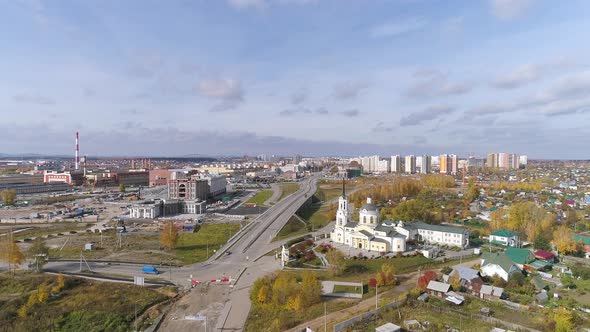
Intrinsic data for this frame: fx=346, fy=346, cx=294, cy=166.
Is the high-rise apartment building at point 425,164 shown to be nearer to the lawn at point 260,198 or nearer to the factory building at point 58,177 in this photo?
the lawn at point 260,198

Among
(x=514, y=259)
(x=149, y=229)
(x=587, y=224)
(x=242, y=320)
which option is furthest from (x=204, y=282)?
(x=587, y=224)

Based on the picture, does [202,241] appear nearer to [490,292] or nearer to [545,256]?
[490,292]

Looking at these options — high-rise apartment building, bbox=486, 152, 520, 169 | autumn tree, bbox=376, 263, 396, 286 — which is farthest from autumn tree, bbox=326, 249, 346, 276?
high-rise apartment building, bbox=486, 152, 520, 169

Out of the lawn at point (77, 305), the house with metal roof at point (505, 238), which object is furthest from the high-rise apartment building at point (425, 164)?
the lawn at point (77, 305)

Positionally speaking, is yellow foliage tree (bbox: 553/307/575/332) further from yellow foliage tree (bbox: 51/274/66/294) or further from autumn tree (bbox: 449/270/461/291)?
yellow foliage tree (bbox: 51/274/66/294)

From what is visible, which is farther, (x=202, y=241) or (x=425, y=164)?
(x=425, y=164)

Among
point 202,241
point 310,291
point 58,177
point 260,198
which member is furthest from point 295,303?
point 58,177
